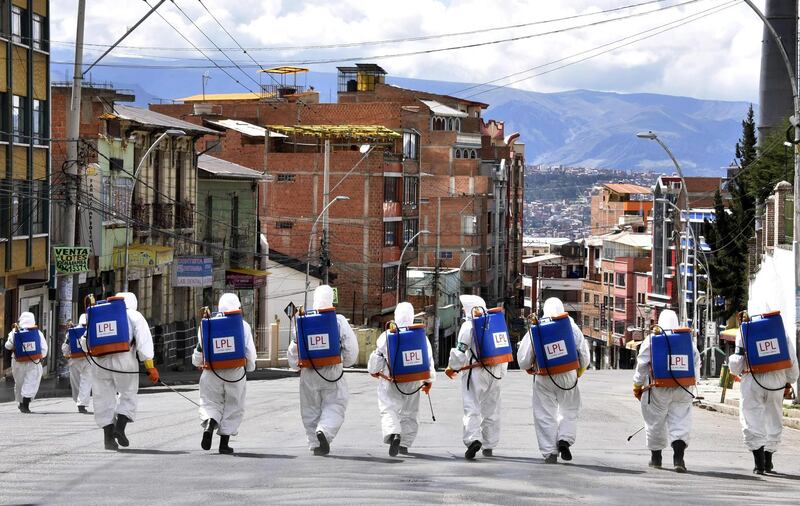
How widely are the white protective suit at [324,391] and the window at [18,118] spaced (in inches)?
914

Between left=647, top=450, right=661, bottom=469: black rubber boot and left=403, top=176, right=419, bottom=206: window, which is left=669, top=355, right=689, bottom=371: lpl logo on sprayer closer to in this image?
left=647, top=450, right=661, bottom=469: black rubber boot

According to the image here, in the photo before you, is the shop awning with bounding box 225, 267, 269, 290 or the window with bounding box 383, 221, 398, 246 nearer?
the shop awning with bounding box 225, 267, 269, 290

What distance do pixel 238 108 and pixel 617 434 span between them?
190ft

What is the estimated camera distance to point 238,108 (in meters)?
75.8

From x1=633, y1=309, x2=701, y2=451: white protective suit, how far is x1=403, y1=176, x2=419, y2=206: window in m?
55.1

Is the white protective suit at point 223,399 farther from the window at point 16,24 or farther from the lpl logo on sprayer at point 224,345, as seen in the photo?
the window at point 16,24

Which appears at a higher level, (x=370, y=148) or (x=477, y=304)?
Result: (x=370, y=148)

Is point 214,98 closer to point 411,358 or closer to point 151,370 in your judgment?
point 411,358

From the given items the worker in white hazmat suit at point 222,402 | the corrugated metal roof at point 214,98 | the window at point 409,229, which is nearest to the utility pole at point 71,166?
the worker in white hazmat suit at point 222,402

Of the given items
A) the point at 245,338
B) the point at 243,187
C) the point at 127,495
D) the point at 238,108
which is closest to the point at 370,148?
the point at 243,187

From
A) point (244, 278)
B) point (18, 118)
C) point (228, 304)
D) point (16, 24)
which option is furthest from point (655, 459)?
point (244, 278)

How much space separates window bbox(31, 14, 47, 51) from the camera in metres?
38.5

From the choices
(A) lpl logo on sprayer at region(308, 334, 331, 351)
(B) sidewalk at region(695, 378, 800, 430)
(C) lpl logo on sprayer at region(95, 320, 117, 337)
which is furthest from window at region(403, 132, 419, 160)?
(C) lpl logo on sprayer at region(95, 320, 117, 337)

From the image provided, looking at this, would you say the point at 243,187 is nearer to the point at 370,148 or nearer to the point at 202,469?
the point at 370,148
